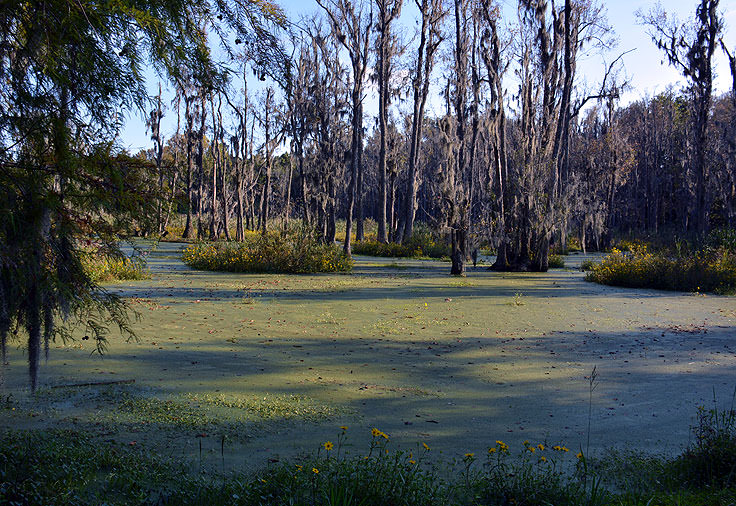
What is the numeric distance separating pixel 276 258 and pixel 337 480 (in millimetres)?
15406

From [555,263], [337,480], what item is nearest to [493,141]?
[555,263]

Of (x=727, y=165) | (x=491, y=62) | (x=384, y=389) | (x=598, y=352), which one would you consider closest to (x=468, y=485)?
(x=384, y=389)

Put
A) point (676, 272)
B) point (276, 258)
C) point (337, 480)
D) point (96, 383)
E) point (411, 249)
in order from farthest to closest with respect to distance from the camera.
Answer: point (411, 249)
point (276, 258)
point (676, 272)
point (96, 383)
point (337, 480)

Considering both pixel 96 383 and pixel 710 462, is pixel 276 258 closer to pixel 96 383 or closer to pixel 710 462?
pixel 96 383

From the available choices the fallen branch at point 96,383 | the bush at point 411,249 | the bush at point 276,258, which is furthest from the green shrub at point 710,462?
the bush at point 411,249

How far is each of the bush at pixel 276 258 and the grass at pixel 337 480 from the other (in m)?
14.4

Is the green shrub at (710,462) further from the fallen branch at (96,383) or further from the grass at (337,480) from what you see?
the fallen branch at (96,383)

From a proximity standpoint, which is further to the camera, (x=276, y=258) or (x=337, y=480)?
(x=276, y=258)

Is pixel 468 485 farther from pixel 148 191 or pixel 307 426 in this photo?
pixel 148 191

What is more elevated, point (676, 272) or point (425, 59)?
point (425, 59)

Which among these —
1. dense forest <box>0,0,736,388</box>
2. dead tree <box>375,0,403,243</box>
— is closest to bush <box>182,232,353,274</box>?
dense forest <box>0,0,736,388</box>

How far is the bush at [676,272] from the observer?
14898mm

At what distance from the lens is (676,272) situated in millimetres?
15375

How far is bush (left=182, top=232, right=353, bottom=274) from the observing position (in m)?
18.2
